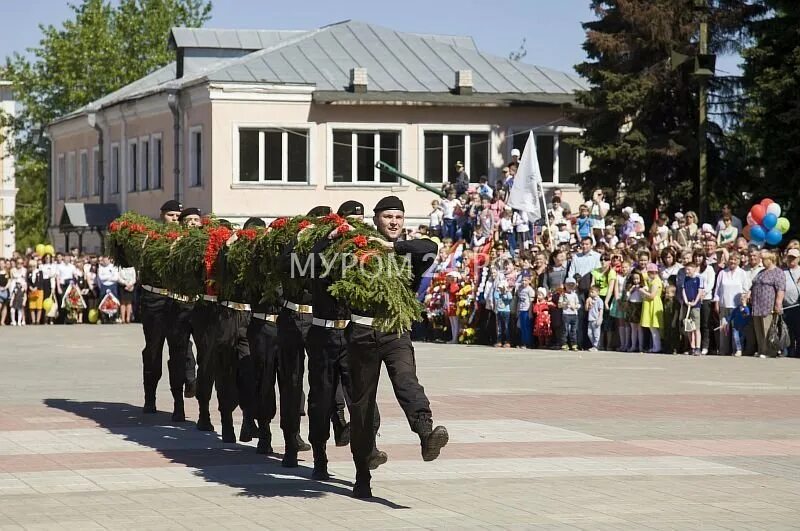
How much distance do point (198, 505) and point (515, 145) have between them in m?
39.5

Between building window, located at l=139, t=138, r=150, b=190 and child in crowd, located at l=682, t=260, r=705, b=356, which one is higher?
building window, located at l=139, t=138, r=150, b=190

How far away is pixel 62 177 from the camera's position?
65.4m

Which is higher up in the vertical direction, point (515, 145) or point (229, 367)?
point (515, 145)

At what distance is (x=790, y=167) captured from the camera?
33.7m

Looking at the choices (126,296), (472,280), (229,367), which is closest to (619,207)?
(472,280)

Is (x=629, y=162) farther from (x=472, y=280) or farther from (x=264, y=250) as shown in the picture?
(x=264, y=250)

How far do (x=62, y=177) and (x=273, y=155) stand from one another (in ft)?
68.2

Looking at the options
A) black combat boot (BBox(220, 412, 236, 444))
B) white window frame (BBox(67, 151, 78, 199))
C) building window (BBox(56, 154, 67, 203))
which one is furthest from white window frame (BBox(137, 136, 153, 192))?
black combat boot (BBox(220, 412, 236, 444))

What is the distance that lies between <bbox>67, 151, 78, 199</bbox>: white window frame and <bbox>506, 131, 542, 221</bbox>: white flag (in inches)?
1338

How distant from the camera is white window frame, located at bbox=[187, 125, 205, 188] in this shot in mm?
47766

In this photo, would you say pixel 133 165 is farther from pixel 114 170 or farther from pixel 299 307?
pixel 299 307

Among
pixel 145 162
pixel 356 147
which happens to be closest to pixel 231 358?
pixel 356 147

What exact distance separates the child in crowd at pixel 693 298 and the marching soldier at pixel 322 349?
50.9 ft

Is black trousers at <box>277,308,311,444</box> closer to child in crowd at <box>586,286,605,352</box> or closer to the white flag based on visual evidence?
child in crowd at <box>586,286,605,352</box>
